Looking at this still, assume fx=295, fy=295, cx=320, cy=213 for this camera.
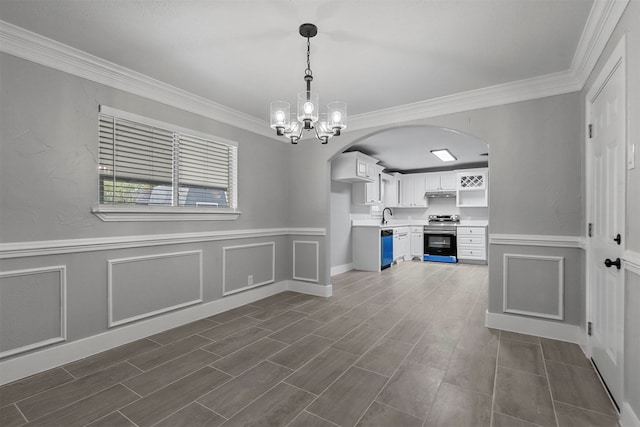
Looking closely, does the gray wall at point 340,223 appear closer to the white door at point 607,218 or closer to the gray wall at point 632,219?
the white door at point 607,218

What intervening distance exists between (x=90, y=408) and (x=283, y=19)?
281 centimetres

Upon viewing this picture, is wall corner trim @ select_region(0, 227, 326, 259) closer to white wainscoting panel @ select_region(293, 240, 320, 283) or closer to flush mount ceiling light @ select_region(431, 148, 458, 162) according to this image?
white wainscoting panel @ select_region(293, 240, 320, 283)

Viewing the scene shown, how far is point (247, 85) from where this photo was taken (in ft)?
10.1

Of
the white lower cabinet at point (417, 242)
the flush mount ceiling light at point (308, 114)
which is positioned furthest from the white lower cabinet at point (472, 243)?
the flush mount ceiling light at point (308, 114)

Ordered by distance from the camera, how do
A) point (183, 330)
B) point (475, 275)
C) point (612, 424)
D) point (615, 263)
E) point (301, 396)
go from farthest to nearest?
point (475, 275) < point (183, 330) < point (301, 396) < point (615, 263) < point (612, 424)

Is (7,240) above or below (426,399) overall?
above

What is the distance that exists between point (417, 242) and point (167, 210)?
254 inches

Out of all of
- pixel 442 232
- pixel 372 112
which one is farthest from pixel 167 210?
pixel 442 232

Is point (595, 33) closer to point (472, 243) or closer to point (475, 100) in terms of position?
point (475, 100)

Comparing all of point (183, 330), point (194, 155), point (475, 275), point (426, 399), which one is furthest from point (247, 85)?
point (475, 275)

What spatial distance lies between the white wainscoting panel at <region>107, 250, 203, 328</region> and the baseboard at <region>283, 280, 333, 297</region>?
1553mm

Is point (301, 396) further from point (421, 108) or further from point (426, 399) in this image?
point (421, 108)

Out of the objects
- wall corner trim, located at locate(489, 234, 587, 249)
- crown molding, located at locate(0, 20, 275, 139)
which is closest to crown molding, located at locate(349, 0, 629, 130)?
wall corner trim, located at locate(489, 234, 587, 249)

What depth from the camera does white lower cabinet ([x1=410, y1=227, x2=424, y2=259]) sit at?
7828 millimetres
